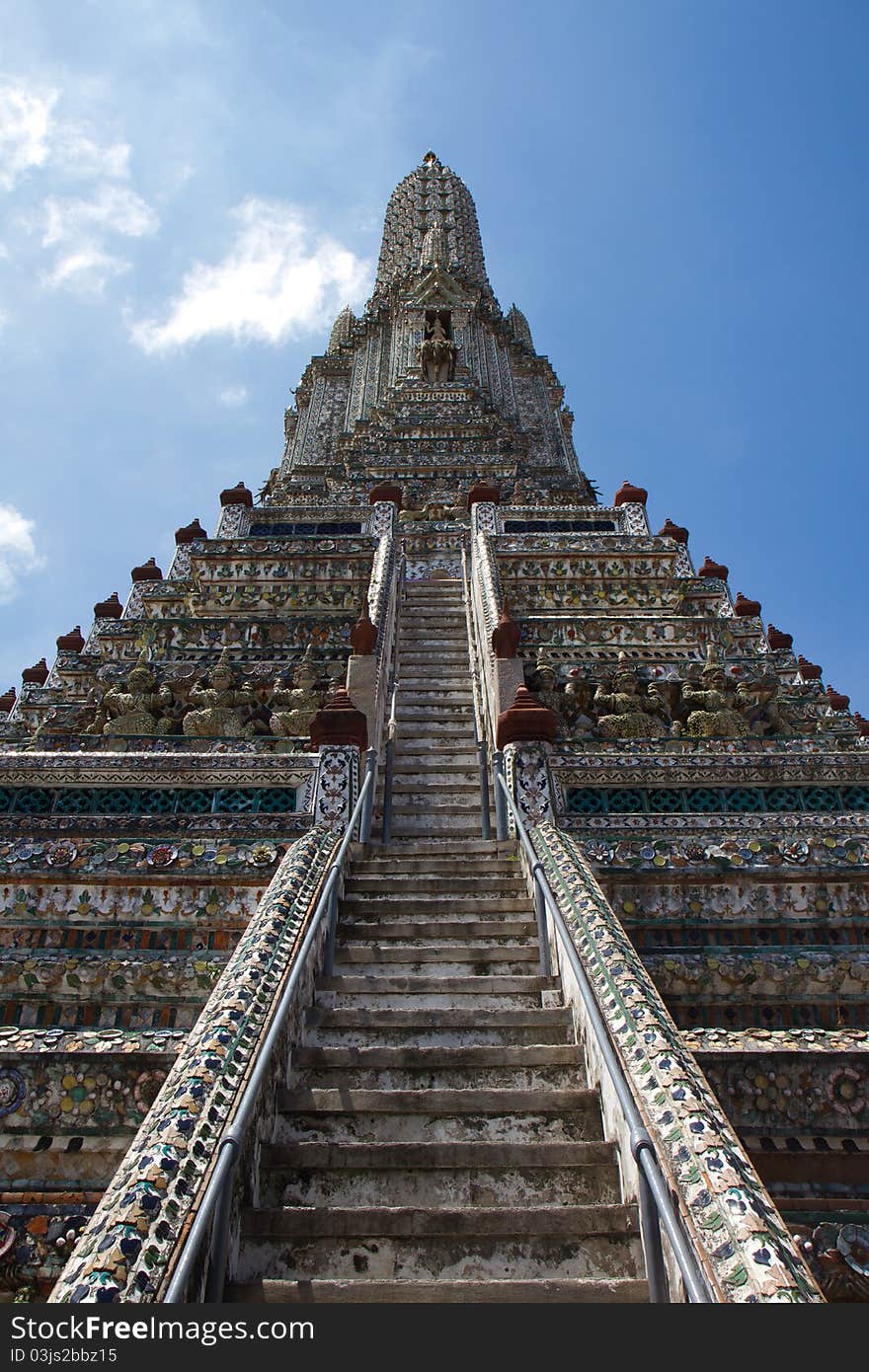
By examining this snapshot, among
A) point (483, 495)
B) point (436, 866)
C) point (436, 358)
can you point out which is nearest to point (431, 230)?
point (436, 358)

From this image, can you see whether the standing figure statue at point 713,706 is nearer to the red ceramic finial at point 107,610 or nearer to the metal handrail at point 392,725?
the metal handrail at point 392,725

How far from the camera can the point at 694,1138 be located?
11.0ft

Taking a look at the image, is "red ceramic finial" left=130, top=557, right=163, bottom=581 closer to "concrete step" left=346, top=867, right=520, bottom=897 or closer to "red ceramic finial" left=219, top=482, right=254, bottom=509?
"red ceramic finial" left=219, top=482, right=254, bottom=509

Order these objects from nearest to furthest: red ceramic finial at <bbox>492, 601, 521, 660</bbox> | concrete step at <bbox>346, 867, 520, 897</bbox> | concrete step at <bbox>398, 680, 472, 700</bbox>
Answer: concrete step at <bbox>346, 867, 520, 897</bbox> → red ceramic finial at <bbox>492, 601, 521, 660</bbox> → concrete step at <bbox>398, 680, 472, 700</bbox>

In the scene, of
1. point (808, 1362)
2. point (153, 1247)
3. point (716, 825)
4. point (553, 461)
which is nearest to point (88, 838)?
point (153, 1247)

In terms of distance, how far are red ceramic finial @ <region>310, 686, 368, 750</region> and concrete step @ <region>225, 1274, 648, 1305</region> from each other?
4910 mm

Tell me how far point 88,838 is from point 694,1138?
5333 mm

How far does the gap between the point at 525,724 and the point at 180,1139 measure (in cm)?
524

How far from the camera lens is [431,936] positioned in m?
6.19

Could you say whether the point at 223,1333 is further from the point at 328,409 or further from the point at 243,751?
the point at 328,409

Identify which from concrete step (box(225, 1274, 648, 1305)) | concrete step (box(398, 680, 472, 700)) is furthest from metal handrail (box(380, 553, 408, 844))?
concrete step (box(225, 1274, 648, 1305))

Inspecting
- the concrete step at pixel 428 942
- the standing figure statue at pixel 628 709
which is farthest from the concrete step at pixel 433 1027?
the standing figure statue at pixel 628 709

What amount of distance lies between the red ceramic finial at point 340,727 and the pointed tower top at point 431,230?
31905 mm

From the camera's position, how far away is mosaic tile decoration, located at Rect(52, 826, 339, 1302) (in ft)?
9.05
